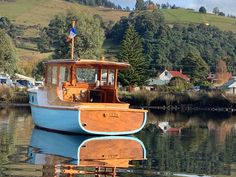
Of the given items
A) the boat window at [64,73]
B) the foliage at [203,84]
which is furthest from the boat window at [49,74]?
the foliage at [203,84]

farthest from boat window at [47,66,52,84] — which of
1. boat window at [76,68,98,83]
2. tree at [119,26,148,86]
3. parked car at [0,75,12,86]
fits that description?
parked car at [0,75,12,86]

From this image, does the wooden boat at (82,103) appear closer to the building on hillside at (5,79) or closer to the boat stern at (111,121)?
the boat stern at (111,121)

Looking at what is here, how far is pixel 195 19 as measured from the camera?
478 feet

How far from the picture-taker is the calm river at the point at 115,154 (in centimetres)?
1551

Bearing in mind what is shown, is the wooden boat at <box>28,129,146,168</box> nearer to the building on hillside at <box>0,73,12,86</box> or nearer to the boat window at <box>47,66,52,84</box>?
the boat window at <box>47,66,52,84</box>

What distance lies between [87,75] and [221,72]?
271ft

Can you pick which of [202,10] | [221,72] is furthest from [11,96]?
[202,10]

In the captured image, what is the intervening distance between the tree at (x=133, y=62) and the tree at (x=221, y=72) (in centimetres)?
3671

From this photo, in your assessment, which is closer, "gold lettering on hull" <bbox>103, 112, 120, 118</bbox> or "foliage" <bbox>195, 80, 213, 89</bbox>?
"gold lettering on hull" <bbox>103, 112, 120, 118</bbox>

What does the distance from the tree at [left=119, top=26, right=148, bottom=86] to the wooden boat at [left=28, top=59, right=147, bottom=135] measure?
39.7 meters

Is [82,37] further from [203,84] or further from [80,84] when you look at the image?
[80,84]

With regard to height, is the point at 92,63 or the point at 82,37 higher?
the point at 92,63

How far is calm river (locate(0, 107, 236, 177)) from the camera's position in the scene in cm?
1551

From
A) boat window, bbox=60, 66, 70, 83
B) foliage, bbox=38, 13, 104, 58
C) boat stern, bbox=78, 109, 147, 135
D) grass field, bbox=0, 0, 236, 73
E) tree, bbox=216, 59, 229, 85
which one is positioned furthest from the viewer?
grass field, bbox=0, 0, 236, 73
